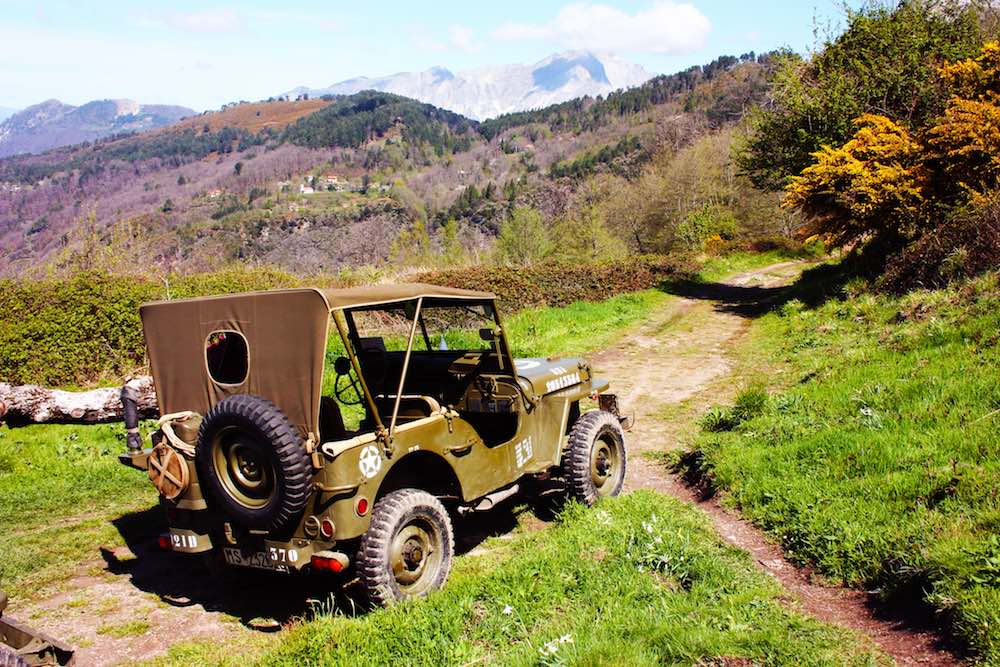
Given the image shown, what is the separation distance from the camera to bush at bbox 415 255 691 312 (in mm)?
19812

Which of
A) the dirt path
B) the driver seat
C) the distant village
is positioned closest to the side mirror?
the driver seat

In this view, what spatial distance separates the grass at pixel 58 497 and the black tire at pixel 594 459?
4.27 m

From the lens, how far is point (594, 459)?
648cm

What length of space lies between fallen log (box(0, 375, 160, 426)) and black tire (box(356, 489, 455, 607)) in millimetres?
6020

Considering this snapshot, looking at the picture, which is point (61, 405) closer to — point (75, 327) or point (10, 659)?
point (75, 327)

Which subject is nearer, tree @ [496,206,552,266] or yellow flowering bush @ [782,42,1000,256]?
yellow flowering bush @ [782,42,1000,256]

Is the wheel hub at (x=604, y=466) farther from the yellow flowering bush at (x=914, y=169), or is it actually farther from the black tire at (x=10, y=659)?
the yellow flowering bush at (x=914, y=169)

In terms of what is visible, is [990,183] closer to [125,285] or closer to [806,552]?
[806,552]

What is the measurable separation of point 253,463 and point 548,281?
17.1 meters

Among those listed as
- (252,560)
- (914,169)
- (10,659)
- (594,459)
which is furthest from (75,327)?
(914,169)

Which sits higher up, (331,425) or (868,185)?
(868,185)

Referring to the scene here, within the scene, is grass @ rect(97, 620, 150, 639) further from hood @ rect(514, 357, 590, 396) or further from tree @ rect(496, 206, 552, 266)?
tree @ rect(496, 206, 552, 266)

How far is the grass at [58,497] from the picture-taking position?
5.67m

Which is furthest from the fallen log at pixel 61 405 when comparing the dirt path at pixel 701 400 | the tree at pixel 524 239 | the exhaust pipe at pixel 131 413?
the tree at pixel 524 239
